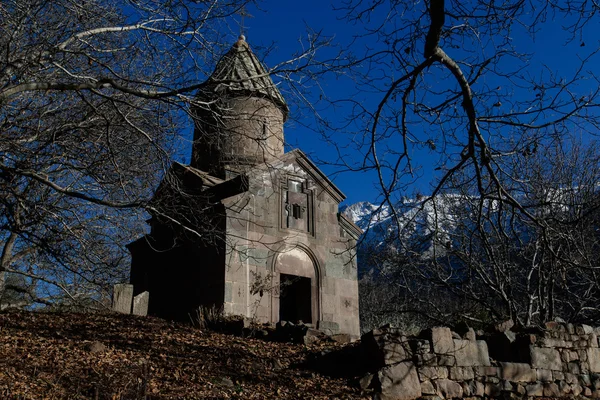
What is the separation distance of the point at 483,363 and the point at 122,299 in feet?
23.0

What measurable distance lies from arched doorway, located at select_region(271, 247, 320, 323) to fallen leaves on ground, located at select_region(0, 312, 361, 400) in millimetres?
3719

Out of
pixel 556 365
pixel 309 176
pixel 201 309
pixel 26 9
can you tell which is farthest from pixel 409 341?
pixel 309 176

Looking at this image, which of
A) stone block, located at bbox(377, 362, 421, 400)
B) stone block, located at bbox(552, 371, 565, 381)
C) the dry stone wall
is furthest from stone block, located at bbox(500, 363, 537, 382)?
stone block, located at bbox(377, 362, 421, 400)

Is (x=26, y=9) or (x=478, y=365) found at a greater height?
(x=26, y=9)

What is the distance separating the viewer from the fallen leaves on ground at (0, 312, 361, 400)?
6.11 m

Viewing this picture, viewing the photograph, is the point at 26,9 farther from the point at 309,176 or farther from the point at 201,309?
the point at 309,176

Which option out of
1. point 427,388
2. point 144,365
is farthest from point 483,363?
point 144,365

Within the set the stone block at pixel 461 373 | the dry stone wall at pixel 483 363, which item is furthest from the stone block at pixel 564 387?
the stone block at pixel 461 373

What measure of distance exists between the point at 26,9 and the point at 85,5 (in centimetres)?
76

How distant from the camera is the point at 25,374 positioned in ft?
20.6

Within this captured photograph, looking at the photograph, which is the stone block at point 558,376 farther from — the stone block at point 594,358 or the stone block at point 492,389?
the stone block at point 492,389

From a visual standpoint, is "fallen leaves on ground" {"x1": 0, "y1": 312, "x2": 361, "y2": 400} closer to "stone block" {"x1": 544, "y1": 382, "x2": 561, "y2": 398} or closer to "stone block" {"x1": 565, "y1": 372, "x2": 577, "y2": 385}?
"stone block" {"x1": 544, "y1": 382, "x2": 561, "y2": 398}

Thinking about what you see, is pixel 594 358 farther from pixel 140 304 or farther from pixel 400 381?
pixel 140 304

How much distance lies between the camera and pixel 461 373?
7.51 m
